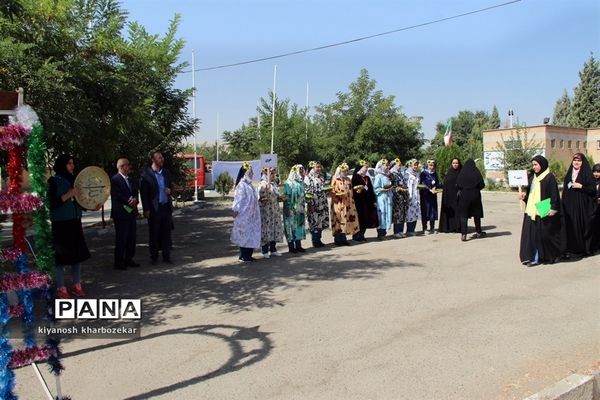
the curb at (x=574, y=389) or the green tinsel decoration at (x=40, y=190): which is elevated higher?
the green tinsel decoration at (x=40, y=190)

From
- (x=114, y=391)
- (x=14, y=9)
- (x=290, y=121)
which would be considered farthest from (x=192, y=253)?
(x=290, y=121)

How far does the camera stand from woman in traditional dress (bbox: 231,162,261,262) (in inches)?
346

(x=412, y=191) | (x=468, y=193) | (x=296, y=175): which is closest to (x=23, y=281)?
(x=296, y=175)

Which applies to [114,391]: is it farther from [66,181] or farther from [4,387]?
[66,181]

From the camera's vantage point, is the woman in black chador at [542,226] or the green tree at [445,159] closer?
the woman in black chador at [542,226]

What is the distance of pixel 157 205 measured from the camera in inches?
353

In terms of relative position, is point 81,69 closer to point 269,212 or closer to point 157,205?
point 157,205

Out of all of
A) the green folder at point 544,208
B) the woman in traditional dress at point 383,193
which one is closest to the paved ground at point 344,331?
the green folder at point 544,208

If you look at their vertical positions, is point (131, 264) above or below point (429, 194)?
below

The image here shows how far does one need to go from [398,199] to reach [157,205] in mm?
5412

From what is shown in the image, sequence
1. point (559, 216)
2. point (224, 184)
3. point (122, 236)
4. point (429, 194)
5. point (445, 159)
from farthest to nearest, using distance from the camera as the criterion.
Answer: point (224, 184) → point (445, 159) → point (429, 194) → point (122, 236) → point (559, 216)

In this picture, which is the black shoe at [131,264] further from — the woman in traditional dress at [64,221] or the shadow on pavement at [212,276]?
the woman in traditional dress at [64,221]

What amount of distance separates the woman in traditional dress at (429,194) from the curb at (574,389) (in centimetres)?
782

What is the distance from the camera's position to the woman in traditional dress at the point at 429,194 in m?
11.7
